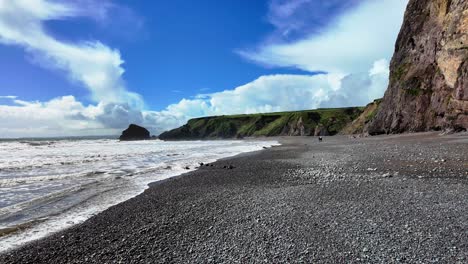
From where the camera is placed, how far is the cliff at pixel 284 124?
449 feet

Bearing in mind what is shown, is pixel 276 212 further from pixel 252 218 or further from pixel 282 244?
pixel 282 244

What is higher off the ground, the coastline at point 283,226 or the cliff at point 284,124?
the cliff at point 284,124

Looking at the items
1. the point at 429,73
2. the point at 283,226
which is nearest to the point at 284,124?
the point at 429,73

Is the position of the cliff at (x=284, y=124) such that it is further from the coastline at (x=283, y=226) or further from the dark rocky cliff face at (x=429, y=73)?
the coastline at (x=283, y=226)

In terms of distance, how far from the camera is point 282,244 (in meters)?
8.26

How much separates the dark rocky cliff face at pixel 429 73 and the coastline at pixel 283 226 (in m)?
36.5

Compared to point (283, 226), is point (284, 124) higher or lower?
higher

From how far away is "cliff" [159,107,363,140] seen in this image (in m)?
137

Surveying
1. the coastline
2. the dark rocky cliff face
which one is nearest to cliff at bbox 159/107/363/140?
the dark rocky cliff face

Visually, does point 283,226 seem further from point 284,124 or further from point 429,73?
point 284,124

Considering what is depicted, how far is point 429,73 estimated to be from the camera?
56.1 metres

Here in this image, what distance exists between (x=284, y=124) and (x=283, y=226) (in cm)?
15164

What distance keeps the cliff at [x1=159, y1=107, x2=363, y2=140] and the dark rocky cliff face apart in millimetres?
64805

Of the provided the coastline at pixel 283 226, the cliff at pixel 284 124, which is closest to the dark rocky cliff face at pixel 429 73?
the coastline at pixel 283 226
